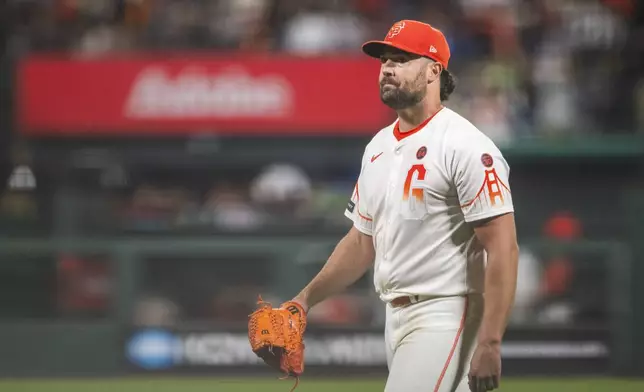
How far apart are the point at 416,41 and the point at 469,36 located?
8.63 meters

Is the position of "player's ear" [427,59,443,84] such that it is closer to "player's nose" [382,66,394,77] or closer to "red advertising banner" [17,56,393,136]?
"player's nose" [382,66,394,77]

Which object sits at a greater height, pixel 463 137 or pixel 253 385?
pixel 463 137

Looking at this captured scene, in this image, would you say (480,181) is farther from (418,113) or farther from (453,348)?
(453,348)

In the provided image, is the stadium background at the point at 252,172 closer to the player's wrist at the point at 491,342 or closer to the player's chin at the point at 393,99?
the player's chin at the point at 393,99

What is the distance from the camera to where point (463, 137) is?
4.06 metres

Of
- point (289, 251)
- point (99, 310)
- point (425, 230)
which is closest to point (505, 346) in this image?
point (289, 251)

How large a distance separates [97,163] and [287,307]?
776cm

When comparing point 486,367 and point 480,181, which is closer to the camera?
point 486,367

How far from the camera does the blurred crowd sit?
40.4ft

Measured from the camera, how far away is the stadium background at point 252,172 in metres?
9.88

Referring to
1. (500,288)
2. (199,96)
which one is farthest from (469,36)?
(500,288)

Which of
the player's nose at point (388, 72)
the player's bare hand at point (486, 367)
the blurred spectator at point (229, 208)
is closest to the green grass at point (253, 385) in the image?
the blurred spectator at point (229, 208)

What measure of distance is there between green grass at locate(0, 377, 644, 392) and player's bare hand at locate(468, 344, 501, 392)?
5.22m

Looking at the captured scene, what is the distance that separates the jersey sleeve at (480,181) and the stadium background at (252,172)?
565 cm
